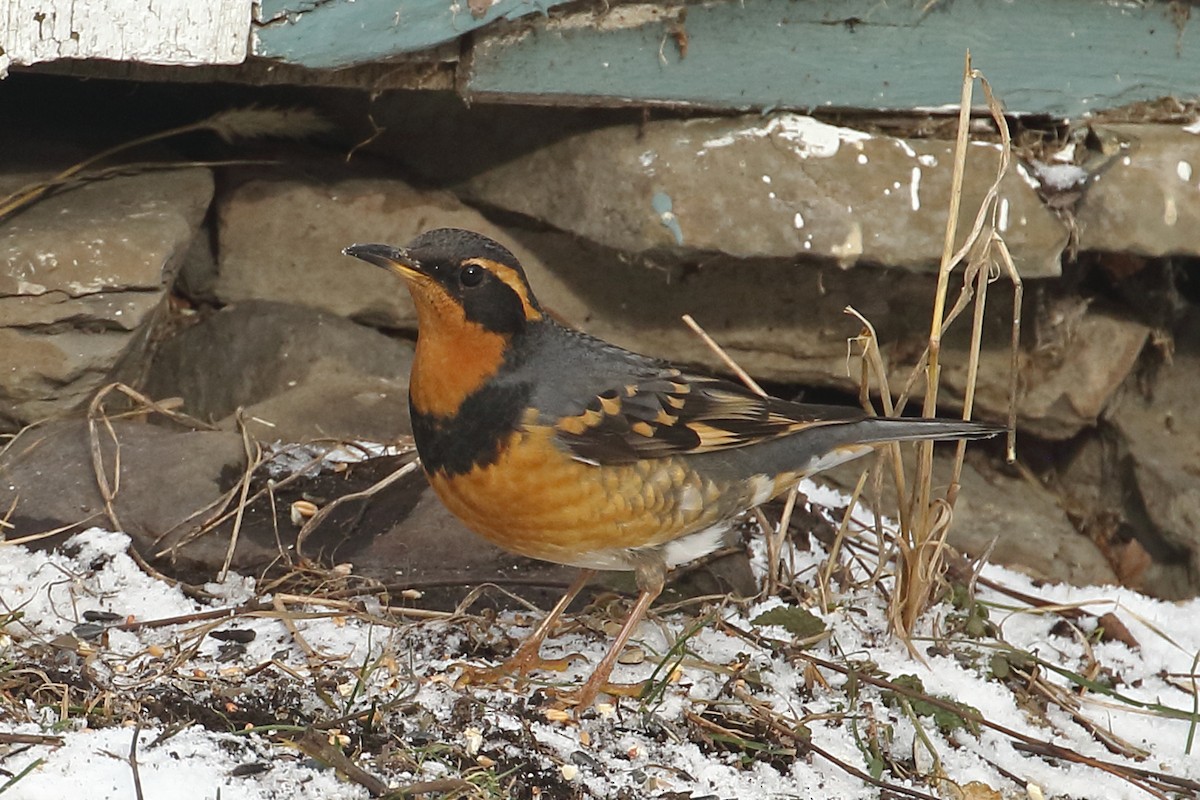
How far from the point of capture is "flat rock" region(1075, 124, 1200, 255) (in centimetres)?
545

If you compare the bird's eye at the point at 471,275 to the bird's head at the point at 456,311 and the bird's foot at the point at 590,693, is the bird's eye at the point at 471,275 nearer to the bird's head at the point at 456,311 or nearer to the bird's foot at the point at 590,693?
the bird's head at the point at 456,311

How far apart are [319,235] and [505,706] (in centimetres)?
261

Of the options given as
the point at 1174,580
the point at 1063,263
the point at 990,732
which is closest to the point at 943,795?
the point at 990,732

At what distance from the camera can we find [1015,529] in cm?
591

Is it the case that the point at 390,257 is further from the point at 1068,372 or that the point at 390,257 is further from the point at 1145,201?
the point at 1068,372

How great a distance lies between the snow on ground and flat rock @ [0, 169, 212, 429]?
2.58ft

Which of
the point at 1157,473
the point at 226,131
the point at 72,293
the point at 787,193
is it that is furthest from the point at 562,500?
the point at 1157,473

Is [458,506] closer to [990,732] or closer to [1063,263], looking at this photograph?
[990,732]

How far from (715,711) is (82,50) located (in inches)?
109

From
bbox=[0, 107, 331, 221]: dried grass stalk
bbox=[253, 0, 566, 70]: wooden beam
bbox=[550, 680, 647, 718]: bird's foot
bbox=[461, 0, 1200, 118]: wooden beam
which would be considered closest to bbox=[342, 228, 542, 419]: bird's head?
bbox=[550, 680, 647, 718]: bird's foot

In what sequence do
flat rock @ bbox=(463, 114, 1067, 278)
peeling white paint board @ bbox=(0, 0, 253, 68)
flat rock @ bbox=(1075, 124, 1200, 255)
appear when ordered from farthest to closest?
flat rock @ bbox=(1075, 124, 1200, 255) < flat rock @ bbox=(463, 114, 1067, 278) < peeling white paint board @ bbox=(0, 0, 253, 68)

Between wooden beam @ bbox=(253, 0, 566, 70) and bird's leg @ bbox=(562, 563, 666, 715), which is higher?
wooden beam @ bbox=(253, 0, 566, 70)

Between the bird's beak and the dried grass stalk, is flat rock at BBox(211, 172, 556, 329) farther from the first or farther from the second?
the bird's beak

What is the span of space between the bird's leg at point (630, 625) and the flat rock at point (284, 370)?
5.01ft
